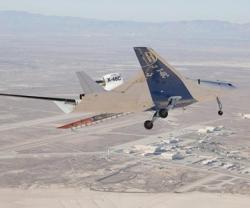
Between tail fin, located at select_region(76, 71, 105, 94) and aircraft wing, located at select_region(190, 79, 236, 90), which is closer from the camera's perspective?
tail fin, located at select_region(76, 71, 105, 94)

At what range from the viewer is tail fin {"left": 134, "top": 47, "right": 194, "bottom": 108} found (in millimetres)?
41938

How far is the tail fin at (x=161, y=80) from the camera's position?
41.9 m

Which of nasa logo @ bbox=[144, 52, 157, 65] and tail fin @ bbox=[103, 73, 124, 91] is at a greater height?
nasa logo @ bbox=[144, 52, 157, 65]

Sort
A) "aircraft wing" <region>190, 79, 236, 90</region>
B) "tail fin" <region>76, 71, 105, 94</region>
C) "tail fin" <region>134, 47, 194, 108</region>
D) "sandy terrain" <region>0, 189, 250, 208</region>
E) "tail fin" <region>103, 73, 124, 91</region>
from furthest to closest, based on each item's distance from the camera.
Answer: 1. "sandy terrain" <region>0, 189, 250, 208</region>
2. "aircraft wing" <region>190, 79, 236, 90</region>
3. "tail fin" <region>103, 73, 124, 91</region>
4. "tail fin" <region>134, 47, 194, 108</region>
5. "tail fin" <region>76, 71, 105, 94</region>

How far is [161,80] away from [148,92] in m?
1.56

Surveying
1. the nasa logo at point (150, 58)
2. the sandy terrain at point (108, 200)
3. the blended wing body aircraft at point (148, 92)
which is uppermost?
the nasa logo at point (150, 58)

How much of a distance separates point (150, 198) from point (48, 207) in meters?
32.7

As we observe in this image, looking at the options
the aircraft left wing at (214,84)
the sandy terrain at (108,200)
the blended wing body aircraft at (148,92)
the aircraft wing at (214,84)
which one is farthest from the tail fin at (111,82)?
the sandy terrain at (108,200)

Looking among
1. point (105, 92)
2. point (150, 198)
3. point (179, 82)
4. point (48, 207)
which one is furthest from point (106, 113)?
point (150, 198)

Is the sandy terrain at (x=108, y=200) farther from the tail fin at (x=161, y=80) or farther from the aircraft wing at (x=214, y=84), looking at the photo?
the tail fin at (x=161, y=80)

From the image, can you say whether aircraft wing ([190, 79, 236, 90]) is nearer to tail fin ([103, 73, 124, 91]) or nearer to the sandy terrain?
tail fin ([103, 73, 124, 91])

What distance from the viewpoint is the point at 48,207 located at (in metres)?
154

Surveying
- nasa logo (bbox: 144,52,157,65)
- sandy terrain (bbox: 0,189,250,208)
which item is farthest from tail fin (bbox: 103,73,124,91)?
sandy terrain (bbox: 0,189,250,208)

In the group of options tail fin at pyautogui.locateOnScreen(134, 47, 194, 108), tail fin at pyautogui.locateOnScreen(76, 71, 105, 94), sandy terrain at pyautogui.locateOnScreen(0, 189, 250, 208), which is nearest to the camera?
tail fin at pyautogui.locateOnScreen(76, 71, 105, 94)
